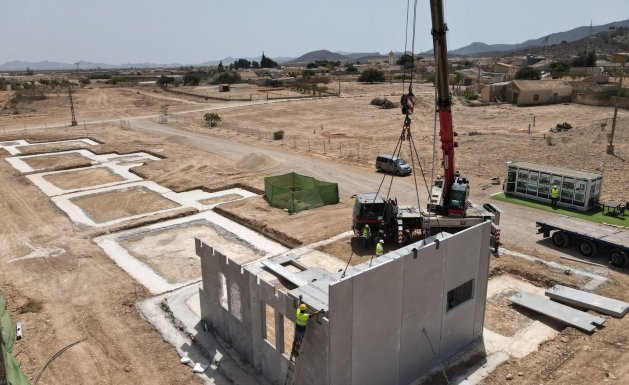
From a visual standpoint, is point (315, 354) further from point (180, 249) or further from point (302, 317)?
point (180, 249)

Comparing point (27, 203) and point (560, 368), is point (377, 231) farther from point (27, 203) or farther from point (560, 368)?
point (27, 203)

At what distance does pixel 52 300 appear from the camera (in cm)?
1670

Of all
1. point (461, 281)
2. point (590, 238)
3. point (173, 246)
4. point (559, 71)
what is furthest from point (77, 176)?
point (559, 71)

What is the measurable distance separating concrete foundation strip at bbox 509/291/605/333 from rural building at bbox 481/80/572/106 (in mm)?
58360

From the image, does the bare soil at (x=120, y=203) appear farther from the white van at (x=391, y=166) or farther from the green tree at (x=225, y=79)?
the green tree at (x=225, y=79)

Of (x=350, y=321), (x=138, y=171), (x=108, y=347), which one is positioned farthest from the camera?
(x=138, y=171)

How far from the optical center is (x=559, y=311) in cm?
1512

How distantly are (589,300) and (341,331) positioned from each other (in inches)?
393

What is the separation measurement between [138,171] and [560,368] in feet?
99.6

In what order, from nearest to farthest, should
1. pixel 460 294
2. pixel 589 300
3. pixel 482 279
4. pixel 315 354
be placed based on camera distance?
pixel 315 354 → pixel 460 294 → pixel 482 279 → pixel 589 300

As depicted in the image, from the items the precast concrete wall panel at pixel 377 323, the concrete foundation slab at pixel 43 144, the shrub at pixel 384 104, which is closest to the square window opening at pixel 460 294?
the precast concrete wall panel at pixel 377 323

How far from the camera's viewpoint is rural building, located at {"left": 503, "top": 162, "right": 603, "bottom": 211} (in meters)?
24.7

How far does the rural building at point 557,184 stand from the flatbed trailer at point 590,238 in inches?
182

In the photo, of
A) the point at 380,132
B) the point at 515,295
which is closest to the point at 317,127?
the point at 380,132
